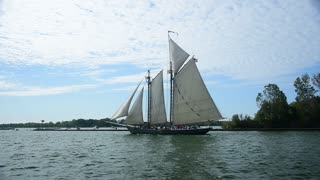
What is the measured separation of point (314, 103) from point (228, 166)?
8413cm

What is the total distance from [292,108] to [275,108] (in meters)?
5.46

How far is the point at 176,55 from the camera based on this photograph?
303ft

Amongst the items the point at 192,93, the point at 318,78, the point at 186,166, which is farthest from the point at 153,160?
the point at 318,78

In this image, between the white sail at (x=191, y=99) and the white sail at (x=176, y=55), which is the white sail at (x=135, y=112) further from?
the white sail at (x=176, y=55)

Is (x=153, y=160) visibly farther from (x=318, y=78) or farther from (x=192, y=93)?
(x=318, y=78)

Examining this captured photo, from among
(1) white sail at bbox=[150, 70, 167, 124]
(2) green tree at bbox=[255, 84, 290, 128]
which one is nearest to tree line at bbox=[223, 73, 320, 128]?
(2) green tree at bbox=[255, 84, 290, 128]

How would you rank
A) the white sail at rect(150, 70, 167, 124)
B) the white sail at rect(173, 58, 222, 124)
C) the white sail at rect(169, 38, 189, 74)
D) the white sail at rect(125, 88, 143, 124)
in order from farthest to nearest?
the white sail at rect(125, 88, 143, 124) < the white sail at rect(150, 70, 167, 124) < the white sail at rect(169, 38, 189, 74) < the white sail at rect(173, 58, 222, 124)

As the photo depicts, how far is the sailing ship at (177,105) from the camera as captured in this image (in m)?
81.4

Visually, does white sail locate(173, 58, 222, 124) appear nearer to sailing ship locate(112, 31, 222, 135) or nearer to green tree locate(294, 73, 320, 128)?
sailing ship locate(112, 31, 222, 135)

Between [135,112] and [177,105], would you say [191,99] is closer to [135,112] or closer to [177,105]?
[177,105]

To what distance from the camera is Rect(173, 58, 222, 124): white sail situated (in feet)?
264

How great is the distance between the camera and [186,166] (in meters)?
30.5

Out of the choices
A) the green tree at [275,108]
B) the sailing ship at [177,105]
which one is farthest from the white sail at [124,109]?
the green tree at [275,108]

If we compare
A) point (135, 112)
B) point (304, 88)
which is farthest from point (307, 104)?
point (135, 112)
